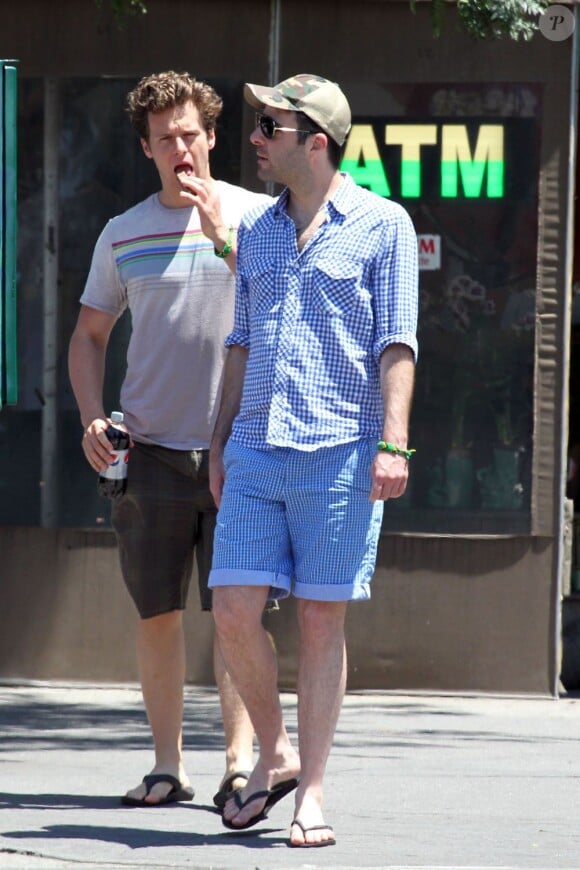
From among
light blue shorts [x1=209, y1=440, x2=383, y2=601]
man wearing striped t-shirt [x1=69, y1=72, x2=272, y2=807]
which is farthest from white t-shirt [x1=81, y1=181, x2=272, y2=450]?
light blue shorts [x1=209, y1=440, x2=383, y2=601]

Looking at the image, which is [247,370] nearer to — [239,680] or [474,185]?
[239,680]

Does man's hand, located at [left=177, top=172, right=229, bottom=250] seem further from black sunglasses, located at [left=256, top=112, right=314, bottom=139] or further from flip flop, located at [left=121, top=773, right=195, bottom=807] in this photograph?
flip flop, located at [left=121, top=773, right=195, bottom=807]

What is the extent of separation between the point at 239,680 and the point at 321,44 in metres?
3.87

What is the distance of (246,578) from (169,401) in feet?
2.82

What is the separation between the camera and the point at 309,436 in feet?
14.8

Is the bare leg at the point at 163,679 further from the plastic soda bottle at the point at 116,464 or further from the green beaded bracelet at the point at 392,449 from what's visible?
the green beaded bracelet at the point at 392,449

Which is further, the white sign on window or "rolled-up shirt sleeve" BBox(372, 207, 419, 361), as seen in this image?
the white sign on window


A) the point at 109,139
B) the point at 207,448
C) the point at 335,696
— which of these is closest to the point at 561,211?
the point at 109,139

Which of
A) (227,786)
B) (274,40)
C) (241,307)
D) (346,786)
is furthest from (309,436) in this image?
(274,40)

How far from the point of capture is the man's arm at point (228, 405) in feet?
15.8

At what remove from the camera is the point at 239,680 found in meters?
4.61

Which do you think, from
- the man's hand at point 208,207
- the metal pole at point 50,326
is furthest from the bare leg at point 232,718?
the metal pole at point 50,326

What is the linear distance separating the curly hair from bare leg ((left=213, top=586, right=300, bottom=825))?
1.57 meters

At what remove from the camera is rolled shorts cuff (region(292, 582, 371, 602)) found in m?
4.52
